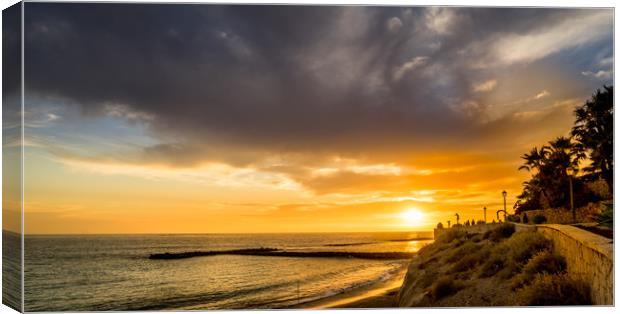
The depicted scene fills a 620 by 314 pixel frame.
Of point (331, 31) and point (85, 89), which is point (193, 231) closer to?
point (85, 89)

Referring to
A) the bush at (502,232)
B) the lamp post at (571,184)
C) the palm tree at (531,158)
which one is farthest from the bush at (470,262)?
Answer: the lamp post at (571,184)

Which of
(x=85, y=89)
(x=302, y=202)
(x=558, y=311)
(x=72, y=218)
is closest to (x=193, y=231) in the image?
(x=302, y=202)

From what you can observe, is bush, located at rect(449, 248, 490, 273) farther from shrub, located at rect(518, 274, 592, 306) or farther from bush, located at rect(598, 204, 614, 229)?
shrub, located at rect(518, 274, 592, 306)

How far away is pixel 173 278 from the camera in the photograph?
3155cm

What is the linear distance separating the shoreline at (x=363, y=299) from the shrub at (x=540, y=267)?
18.0 ft

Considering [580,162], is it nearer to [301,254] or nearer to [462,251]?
[462,251]

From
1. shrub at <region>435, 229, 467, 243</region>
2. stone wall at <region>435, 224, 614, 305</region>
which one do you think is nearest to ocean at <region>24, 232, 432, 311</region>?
shrub at <region>435, 229, 467, 243</region>

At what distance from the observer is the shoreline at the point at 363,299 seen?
51.3 feet

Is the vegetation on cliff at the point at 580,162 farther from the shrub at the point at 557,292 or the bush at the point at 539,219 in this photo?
the shrub at the point at 557,292

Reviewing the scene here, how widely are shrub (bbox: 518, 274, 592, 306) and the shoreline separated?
6.19m

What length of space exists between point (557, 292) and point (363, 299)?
8.58 metres

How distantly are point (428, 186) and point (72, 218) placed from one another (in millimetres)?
7947

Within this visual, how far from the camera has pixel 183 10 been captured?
10.4m

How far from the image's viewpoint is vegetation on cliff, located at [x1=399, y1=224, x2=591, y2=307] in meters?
8.73
